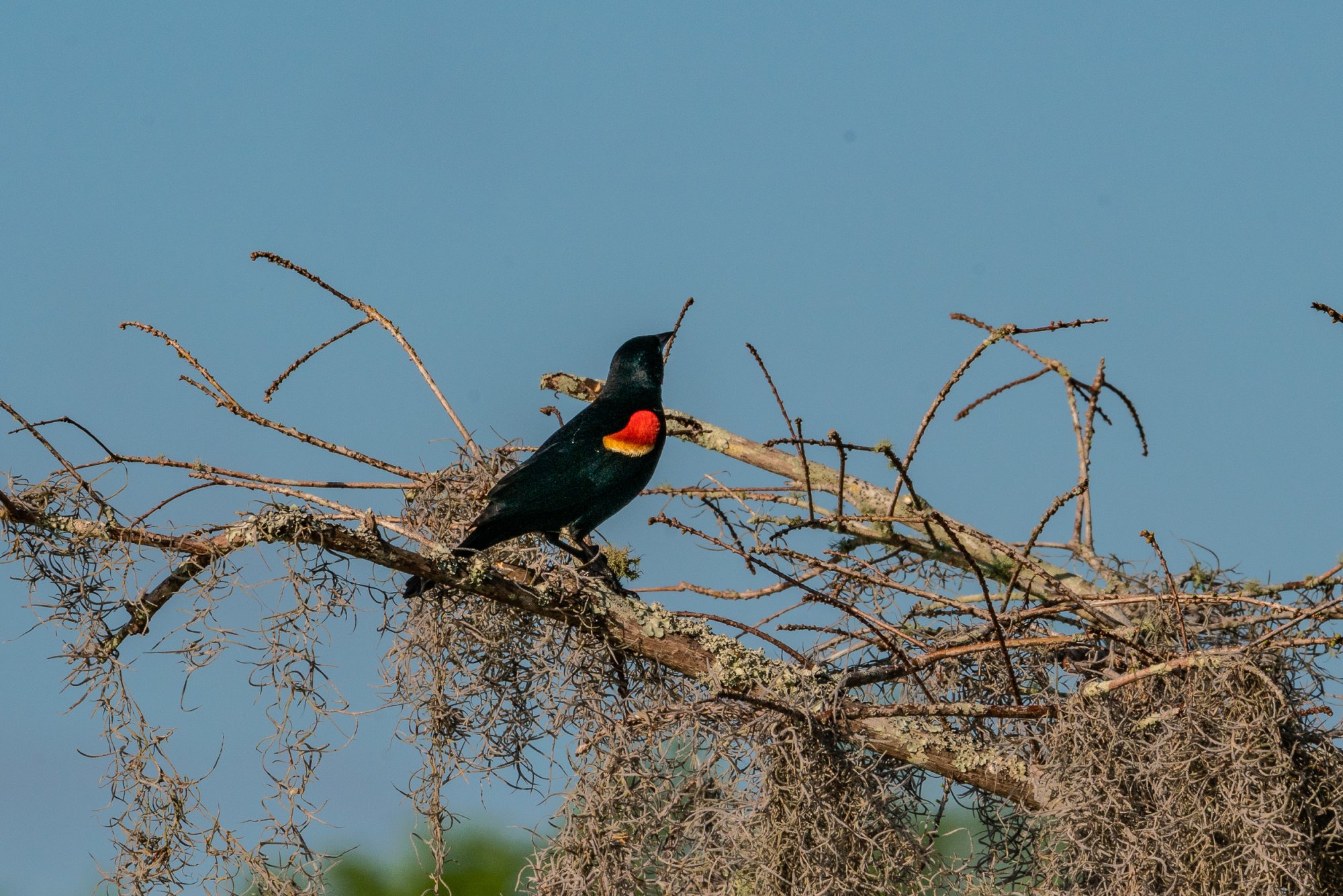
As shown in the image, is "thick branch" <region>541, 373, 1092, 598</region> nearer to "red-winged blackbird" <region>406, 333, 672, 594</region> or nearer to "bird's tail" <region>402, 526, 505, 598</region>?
"red-winged blackbird" <region>406, 333, 672, 594</region>

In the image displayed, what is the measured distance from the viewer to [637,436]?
12.2 feet

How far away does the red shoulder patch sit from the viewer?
11.9 feet

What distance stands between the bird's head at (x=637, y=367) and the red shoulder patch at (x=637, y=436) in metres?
0.21

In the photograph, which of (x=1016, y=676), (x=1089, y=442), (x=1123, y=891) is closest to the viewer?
(x=1123, y=891)

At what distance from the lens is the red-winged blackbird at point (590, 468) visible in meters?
3.17

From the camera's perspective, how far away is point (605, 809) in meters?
2.91

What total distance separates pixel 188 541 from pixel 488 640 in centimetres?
78

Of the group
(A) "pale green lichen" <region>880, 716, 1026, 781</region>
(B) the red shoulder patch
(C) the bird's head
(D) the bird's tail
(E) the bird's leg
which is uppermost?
(C) the bird's head

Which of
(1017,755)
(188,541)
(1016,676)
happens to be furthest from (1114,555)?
(188,541)

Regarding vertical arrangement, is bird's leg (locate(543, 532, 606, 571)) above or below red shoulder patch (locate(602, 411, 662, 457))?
below

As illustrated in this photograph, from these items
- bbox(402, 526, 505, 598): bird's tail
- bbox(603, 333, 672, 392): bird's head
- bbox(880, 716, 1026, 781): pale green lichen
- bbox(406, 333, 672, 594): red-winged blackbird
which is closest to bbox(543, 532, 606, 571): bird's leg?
bbox(406, 333, 672, 594): red-winged blackbird

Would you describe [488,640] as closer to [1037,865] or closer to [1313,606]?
[1037,865]

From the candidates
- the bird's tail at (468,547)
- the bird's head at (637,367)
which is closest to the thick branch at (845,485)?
the bird's head at (637,367)

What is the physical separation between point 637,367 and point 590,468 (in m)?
0.64
